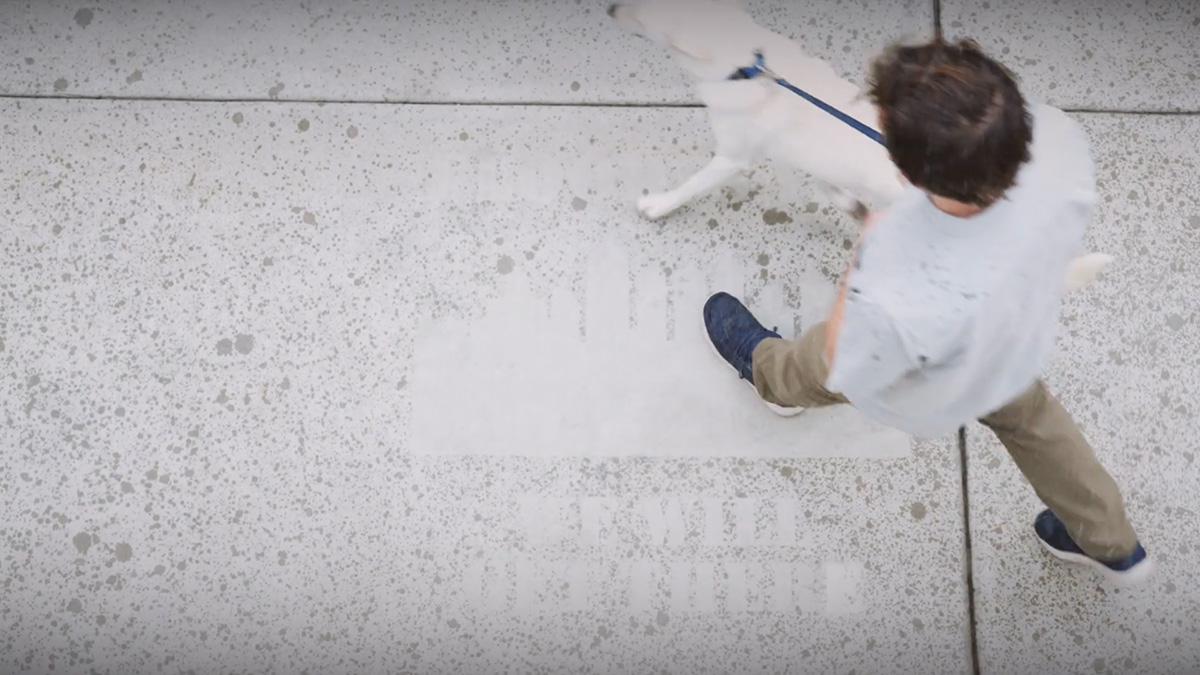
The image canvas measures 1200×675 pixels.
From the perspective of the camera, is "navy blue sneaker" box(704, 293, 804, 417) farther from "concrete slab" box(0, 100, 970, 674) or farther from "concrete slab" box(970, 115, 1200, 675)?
"concrete slab" box(970, 115, 1200, 675)

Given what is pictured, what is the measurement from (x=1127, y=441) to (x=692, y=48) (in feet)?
5.61

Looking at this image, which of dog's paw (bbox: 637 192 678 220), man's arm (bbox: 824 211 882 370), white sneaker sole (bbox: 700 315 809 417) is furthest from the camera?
dog's paw (bbox: 637 192 678 220)

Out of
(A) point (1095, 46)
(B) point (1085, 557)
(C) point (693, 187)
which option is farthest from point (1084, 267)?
(A) point (1095, 46)

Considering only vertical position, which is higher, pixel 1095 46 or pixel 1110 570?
pixel 1095 46

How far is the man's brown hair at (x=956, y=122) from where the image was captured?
1.25 metres

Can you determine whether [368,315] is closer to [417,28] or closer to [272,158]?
[272,158]

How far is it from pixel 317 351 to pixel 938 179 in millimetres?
1899

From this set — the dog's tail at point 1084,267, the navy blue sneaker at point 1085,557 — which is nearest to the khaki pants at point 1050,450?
the navy blue sneaker at point 1085,557

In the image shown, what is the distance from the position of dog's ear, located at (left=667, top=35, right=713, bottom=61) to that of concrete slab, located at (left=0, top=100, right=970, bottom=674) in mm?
648

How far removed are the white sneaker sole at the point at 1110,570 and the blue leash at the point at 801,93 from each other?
1250mm

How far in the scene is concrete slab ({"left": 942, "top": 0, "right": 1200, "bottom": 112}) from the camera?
2777 millimetres

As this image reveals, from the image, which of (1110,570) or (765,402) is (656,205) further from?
(1110,570)

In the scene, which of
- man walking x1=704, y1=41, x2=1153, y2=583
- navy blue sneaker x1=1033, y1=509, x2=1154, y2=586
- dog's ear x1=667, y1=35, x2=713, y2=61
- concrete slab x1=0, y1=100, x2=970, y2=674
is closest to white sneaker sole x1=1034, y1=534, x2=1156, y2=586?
navy blue sneaker x1=1033, y1=509, x2=1154, y2=586

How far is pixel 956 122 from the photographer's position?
1.25m
